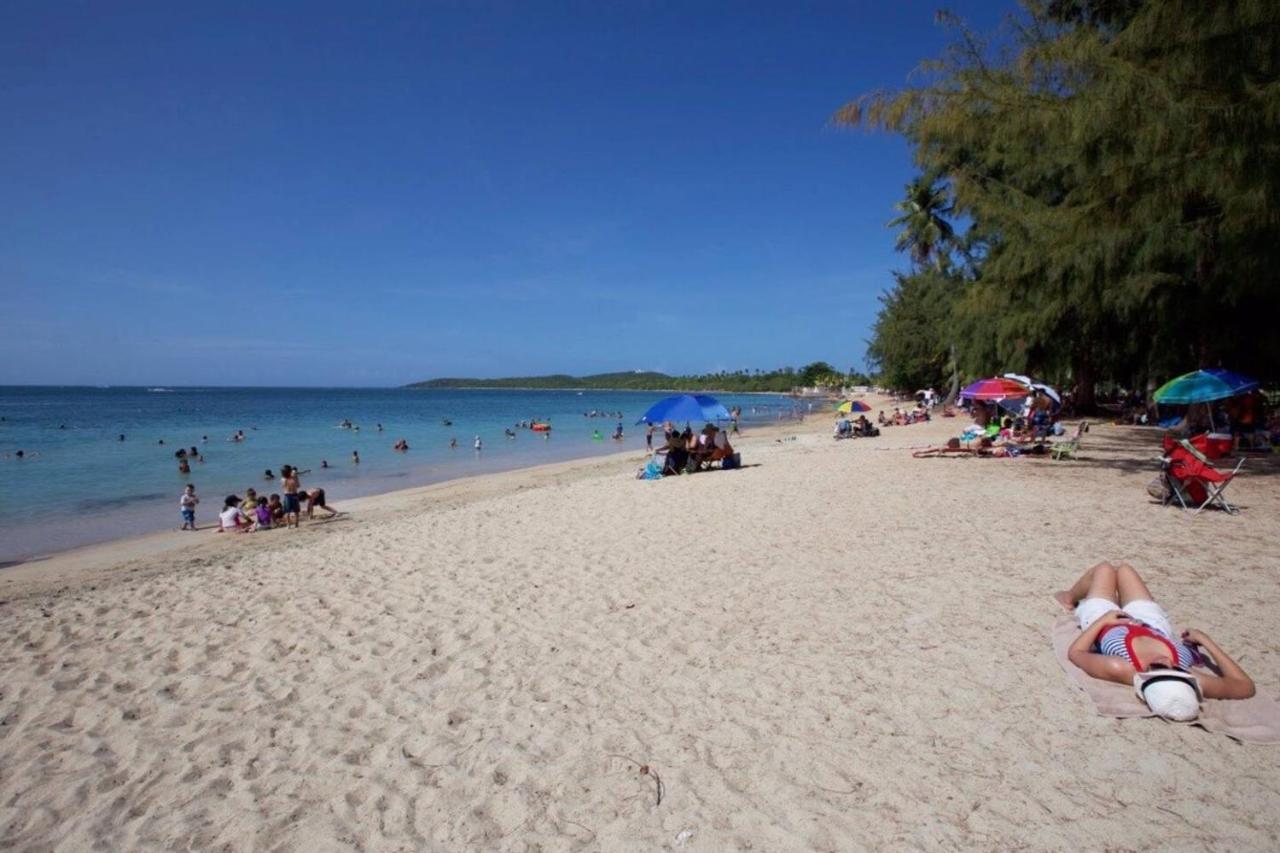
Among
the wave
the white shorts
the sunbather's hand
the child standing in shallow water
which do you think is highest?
the white shorts

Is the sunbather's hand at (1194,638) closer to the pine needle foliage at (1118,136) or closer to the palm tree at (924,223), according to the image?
the pine needle foliage at (1118,136)

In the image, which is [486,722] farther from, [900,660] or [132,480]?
[132,480]

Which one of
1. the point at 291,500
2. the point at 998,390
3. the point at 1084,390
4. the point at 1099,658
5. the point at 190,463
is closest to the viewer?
the point at 1099,658

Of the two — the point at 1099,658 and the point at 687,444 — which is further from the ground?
the point at 687,444

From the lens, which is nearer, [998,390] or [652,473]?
[652,473]

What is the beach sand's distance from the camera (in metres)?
2.79

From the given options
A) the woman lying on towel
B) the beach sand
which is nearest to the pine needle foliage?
the beach sand

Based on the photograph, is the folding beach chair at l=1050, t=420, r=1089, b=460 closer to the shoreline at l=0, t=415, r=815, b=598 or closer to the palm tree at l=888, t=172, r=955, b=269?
the shoreline at l=0, t=415, r=815, b=598

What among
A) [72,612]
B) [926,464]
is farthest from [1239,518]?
[72,612]

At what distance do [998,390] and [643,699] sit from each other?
13.6m

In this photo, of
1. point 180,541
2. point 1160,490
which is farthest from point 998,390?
point 180,541

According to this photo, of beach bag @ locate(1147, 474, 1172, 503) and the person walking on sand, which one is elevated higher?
beach bag @ locate(1147, 474, 1172, 503)

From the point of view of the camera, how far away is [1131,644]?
3.60m

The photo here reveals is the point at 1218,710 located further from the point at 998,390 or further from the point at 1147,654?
the point at 998,390
